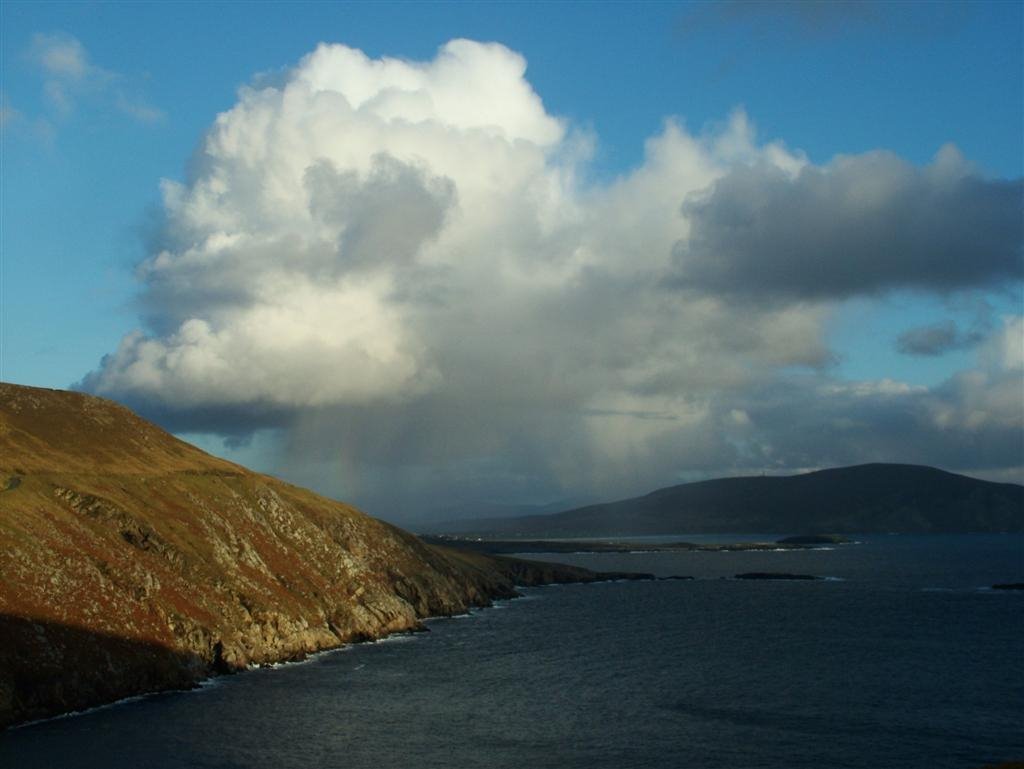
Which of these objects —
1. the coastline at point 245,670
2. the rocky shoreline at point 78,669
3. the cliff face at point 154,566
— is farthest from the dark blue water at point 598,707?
the cliff face at point 154,566

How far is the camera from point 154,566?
356ft

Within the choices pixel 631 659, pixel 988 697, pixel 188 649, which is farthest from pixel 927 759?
pixel 188 649

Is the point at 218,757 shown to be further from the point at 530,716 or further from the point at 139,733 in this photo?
the point at 530,716

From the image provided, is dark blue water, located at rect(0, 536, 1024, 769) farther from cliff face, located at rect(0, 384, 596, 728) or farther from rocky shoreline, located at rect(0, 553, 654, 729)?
cliff face, located at rect(0, 384, 596, 728)

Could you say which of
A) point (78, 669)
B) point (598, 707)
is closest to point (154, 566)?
point (78, 669)

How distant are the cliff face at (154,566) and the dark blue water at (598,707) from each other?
4.94 m

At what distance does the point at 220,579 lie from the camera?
374ft

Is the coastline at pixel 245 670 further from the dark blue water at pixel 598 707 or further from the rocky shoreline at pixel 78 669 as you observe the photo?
the dark blue water at pixel 598 707

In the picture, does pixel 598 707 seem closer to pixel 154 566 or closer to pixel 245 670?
pixel 245 670

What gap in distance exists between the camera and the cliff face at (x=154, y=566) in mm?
86812

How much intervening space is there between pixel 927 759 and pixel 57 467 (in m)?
110

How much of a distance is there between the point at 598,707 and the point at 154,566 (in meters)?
56.8

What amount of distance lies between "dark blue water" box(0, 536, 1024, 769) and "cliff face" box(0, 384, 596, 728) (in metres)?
4.94

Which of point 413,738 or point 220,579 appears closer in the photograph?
point 413,738
